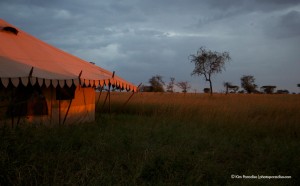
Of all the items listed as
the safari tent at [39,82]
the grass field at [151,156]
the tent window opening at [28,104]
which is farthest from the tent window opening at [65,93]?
the grass field at [151,156]

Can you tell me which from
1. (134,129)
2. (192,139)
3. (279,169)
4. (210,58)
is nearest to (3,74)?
(134,129)

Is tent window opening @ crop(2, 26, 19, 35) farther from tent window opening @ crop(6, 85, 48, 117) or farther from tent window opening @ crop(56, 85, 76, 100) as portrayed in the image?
tent window opening @ crop(56, 85, 76, 100)

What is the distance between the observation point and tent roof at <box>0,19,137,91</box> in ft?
21.6

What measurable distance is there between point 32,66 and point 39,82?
1.79 feet

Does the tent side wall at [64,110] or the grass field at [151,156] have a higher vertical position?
the tent side wall at [64,110]

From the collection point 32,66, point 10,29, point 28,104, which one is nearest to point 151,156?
point 32,66

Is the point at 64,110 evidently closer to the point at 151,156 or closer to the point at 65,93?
the point at 65,93

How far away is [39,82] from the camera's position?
270 inches

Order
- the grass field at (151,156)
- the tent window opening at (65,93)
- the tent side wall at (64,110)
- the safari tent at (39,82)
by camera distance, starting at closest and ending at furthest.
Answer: the grass field at (151,156)
the safari tent at (39,82)
the tent side wall at (64,110)
the tent window opening at (65,93)

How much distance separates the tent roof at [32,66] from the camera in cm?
660

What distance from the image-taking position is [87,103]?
10.6 meters

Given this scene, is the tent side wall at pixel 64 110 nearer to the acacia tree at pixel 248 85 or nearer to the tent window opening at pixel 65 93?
the tent window opening at pixel 65 93

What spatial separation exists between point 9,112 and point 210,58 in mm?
22786

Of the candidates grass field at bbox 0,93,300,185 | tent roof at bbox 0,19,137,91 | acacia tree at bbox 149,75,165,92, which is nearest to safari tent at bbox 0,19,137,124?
tent roof at bbox 0,19,137,91
